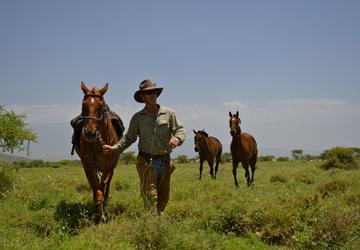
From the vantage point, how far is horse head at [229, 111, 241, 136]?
14852 millimetres

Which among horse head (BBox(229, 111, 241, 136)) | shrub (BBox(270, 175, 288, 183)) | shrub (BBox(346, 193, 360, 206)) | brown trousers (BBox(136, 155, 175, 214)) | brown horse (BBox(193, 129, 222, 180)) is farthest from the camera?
brown horse (BBox(193, 129, 222, 180))

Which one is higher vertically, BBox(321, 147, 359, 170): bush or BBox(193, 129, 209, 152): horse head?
BBox(193, 129, 209, 152): horse head

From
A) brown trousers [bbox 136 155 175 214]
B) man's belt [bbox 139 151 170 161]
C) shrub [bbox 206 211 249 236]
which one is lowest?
shrub [bbox 206 211 249 236]

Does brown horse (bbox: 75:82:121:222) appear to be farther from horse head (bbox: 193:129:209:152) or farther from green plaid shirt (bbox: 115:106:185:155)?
horse head (bbox: 193:129:209:152)

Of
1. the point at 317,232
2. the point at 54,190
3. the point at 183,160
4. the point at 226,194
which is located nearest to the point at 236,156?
the point at 226,194

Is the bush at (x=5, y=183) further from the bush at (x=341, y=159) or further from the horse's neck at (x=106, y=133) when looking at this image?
the bush at (x=341, y=159)

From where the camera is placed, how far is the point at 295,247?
636 cm

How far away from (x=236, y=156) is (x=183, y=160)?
28.1 meters

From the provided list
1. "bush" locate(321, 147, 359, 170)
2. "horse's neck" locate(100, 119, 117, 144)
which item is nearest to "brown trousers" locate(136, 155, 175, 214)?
"horse's neck" locate(100, 119, 117, 144)

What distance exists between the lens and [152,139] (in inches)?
273

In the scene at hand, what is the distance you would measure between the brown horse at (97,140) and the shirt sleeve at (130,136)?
0.46 metres

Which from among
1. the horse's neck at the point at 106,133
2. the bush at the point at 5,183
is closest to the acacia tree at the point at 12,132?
the bush at the point at 5,183

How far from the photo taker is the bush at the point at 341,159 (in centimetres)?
2498

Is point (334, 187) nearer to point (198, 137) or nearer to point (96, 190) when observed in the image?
point (96, 190)
